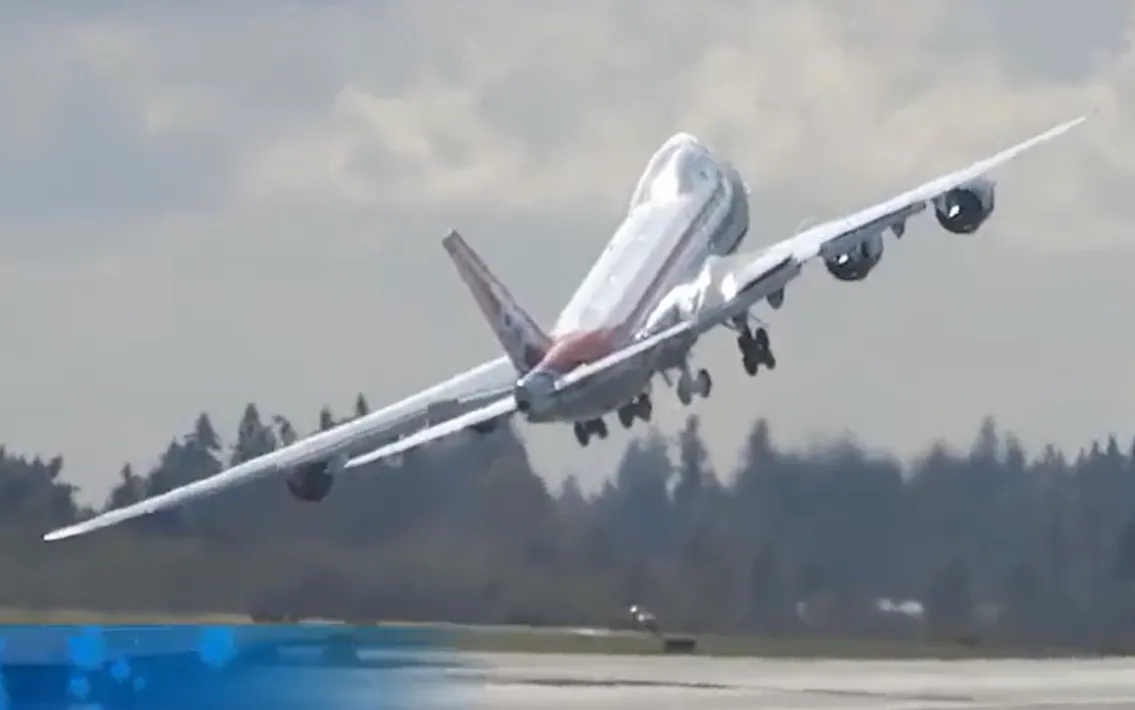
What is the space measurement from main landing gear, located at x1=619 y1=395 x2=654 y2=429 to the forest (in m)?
1.01

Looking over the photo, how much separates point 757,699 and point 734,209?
3482 cm

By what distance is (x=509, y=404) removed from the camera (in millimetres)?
67188

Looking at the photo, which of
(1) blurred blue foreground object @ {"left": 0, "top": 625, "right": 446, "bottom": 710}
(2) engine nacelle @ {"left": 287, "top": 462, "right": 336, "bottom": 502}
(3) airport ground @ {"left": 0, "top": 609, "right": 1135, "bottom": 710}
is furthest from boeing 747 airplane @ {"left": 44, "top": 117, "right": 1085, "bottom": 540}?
(1) blurred blue foreground object @ {"left": 0, "top": 625, "right": 446, "bottom": 710}

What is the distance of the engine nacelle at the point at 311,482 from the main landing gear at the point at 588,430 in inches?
293

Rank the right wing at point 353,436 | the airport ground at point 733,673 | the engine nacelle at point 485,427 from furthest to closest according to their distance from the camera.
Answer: the engine nacelle at point 485,427 < the right wing at point 353,436 < the airport ground at point 733,673

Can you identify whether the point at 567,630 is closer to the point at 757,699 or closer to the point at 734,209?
the point at 757,699

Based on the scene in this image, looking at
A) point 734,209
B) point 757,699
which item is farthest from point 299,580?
point 734,209

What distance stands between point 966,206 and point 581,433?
11.7 meters

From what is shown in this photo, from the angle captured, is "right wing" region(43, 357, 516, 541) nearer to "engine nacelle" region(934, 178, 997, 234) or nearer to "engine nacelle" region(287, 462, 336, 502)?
"engine nacelle" region(287, 462, 336, 502)

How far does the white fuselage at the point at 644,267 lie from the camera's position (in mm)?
67625

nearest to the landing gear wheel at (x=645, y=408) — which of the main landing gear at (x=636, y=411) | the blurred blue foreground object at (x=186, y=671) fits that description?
the main landing gear at (x=636, y=411)

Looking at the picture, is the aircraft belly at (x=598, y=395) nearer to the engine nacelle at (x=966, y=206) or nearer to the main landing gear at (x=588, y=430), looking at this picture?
the main landing gear at (x=588, y=430)

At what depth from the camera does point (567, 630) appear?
62.0m

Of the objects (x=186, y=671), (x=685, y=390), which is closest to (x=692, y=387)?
(x=685, y=390)
